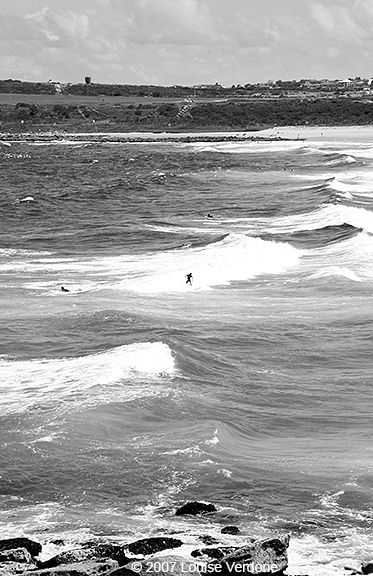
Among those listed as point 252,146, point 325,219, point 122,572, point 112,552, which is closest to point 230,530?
point 112,552

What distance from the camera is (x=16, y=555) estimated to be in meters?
14.6

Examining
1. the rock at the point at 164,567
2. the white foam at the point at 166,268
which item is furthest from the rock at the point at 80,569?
the white foam at the point at 166,268

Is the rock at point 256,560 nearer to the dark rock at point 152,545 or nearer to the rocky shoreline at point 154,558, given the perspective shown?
the rocky shoreline at point 154,558

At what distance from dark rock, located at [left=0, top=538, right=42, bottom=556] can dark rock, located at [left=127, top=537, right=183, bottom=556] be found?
1419mm

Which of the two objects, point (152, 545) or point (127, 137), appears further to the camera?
point (127, 137)

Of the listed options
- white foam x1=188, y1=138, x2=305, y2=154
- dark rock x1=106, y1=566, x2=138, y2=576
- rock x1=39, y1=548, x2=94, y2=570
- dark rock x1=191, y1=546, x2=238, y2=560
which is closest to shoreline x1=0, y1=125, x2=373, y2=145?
white foam x1=188, y1=138, x2=305, y2=154

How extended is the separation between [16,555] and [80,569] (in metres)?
1.35

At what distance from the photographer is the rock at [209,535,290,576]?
554 inches

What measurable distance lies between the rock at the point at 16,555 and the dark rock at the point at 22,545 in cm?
30

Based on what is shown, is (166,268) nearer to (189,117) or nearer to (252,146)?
(252,146)

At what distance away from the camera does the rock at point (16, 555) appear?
47.4ft

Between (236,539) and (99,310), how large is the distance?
16.0 meters

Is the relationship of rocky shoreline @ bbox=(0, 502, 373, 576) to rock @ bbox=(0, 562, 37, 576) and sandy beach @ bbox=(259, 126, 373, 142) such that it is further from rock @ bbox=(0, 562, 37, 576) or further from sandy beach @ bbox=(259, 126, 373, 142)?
sandy beach @ bbox=(259, 126, 373, 142)

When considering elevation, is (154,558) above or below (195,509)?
above
